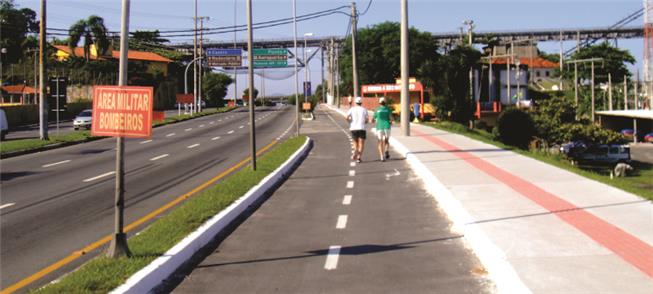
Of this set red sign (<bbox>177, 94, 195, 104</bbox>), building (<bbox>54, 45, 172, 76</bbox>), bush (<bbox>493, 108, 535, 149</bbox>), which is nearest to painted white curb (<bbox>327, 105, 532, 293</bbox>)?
bush (<bbox>493, 108, 535, 149</bbox>)

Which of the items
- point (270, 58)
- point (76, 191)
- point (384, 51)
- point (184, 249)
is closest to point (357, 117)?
point (76, 191)

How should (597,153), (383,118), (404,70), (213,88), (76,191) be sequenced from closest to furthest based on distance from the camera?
1. (76,191)
2. (383,118)
3. (404,70)
4. (597,153)
5. (213,88)

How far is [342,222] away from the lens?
10031 mm

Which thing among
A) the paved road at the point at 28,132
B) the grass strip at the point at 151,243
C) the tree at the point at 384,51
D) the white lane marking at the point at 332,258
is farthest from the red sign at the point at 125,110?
the tree at the point at 384,51

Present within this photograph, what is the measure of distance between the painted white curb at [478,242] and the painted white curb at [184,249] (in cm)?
337

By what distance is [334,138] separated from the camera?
99.0ft

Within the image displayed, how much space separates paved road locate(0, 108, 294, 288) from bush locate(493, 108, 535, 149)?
62.7 feet

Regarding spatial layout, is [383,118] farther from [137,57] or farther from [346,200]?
[137,57]

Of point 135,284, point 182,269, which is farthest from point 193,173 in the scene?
point 135,284

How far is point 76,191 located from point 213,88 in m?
103

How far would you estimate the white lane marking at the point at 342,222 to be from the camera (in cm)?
970

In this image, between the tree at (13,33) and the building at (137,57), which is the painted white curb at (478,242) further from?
the building at (137,57)

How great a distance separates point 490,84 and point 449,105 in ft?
120

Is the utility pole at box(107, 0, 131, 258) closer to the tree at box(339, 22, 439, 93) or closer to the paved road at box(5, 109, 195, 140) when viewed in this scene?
the paved road at box(5, 109, 195, 140)
